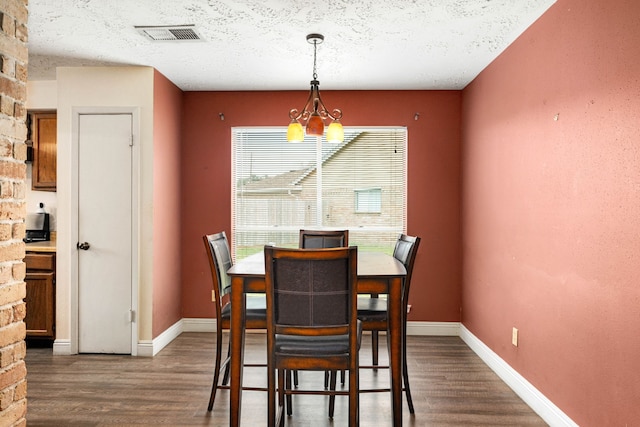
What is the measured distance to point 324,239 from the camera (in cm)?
415

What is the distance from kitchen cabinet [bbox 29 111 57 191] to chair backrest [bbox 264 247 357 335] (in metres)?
3.32

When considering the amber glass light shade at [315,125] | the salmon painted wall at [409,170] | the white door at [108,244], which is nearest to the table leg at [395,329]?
the amber glass light shade at [315,125]

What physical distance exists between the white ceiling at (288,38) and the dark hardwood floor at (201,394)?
95.4 inches

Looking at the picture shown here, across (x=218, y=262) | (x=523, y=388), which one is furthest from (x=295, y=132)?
(x=523, y=388)

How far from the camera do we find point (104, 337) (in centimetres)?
419

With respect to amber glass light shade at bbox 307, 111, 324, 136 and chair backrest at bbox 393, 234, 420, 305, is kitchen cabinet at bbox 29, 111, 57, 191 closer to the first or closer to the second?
amber glass light shade at bbox 307, 111, 324, 136

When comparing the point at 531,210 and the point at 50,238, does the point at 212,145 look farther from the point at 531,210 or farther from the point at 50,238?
the point at 531,210

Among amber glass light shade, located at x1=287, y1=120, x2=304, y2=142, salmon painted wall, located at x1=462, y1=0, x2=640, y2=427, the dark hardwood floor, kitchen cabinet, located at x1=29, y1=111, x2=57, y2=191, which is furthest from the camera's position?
kitchen cabinet, located at x1=29, y1=111, x2=57, y2=191

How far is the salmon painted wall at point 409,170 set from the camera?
195 inches

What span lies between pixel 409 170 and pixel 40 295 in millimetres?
3580

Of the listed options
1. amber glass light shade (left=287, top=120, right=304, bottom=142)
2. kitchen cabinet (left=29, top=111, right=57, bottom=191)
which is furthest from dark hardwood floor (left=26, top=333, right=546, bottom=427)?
amber glass light shade (left=287, top=120, right=304, bottom=142)

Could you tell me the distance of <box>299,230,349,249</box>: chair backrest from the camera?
411 centimetres

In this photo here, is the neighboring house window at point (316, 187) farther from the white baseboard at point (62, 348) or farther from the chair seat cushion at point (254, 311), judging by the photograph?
the chair seat cushion at point (254, 311)

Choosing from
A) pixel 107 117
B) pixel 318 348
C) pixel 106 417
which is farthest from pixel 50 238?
pixel 318 348
